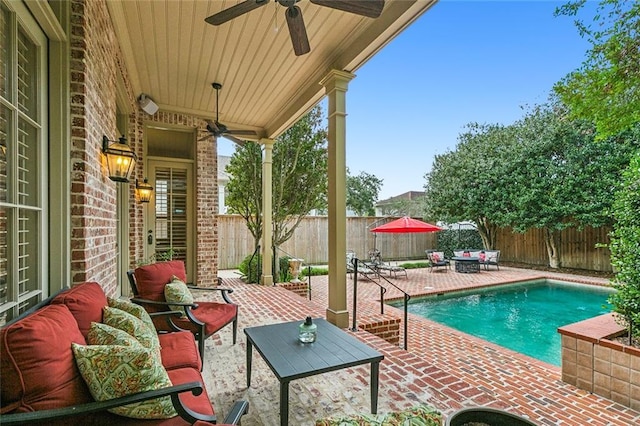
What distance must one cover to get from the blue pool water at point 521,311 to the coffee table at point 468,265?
1.43 meters

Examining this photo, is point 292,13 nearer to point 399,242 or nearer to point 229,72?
point 229,72

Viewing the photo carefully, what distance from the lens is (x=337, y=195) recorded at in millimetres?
3496

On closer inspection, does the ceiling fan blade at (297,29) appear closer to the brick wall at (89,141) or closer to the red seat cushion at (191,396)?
the brick wall at (89,141)

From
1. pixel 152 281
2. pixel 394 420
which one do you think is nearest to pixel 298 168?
pixel 152 281

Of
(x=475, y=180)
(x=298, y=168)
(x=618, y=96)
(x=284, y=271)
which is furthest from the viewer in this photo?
(x=475, y=180)

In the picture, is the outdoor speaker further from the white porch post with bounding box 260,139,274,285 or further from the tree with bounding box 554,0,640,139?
the tree with bounding box 554,0,640,139

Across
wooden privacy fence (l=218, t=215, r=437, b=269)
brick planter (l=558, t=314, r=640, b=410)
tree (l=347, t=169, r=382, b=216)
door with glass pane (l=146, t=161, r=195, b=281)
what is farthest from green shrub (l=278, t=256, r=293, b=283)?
tree (l=347, t=169, r=382, b=216)

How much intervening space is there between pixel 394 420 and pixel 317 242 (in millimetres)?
9395

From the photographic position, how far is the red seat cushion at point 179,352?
172 cm

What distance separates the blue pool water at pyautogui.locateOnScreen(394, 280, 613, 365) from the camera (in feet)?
15.0

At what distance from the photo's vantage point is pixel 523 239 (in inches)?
421

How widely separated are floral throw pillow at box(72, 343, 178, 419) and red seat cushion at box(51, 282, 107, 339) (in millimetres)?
316

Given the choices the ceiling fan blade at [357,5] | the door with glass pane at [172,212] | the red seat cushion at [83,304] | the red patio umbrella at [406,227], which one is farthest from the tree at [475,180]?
the red seat cushion at [83,304]

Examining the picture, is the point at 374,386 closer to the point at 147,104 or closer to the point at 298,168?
the point at 147,104
